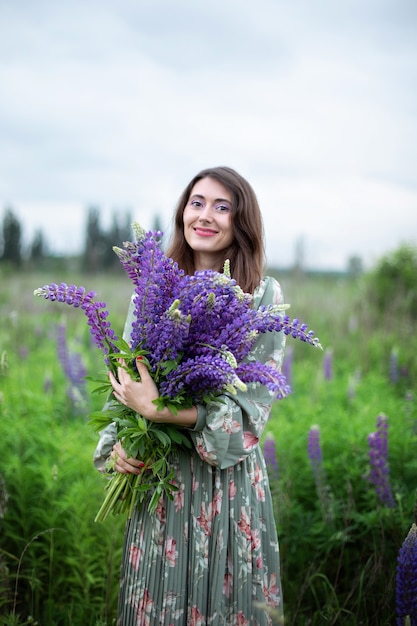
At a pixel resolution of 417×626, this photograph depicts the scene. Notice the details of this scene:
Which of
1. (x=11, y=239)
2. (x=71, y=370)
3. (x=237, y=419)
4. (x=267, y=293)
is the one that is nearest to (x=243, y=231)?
(x=267, y=293)

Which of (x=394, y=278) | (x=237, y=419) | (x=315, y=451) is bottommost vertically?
(x=315, y=451)

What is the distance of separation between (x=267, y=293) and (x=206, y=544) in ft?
3.07

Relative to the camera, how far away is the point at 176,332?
1359 millimetres

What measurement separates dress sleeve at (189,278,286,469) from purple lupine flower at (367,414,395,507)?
1.11 m

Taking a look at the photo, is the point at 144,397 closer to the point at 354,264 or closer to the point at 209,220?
the point at 209,220

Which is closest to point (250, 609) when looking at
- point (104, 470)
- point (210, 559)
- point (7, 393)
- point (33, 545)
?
point (210, 559)

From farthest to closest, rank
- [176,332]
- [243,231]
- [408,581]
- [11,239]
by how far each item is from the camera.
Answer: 1. [11,239]
2. [243,231]
3. [408,581]
4. [176,332]

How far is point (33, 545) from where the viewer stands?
2771 mm

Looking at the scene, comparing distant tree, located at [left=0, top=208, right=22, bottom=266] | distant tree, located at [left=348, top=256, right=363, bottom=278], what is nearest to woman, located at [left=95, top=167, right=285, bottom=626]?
distant tree, located at [left=348, top=256, right=363, bottom=278]

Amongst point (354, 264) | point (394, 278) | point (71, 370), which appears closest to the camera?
point (71, 370)

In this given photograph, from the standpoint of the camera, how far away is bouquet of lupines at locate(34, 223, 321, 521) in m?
1.38

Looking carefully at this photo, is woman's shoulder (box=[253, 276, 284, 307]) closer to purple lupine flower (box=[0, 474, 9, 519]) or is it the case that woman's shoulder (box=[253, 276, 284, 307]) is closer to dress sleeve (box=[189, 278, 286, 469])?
dress sleeve (box=[189, 278, 286, 469])

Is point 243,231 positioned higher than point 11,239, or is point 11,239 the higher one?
point 243,231

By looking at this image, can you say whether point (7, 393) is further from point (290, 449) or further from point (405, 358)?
point (405, 358)
